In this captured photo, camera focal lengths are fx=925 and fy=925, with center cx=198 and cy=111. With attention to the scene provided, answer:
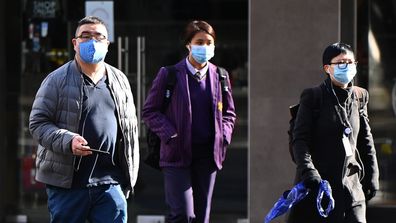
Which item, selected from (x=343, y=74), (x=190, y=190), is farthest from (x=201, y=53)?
(x=343, y=74)

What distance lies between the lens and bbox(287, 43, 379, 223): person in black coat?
21.2 ft

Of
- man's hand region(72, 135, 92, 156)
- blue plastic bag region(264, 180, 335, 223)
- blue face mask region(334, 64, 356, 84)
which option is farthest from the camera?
blue face mask region(334, 64, 356, 84)

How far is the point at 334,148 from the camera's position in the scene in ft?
21.3

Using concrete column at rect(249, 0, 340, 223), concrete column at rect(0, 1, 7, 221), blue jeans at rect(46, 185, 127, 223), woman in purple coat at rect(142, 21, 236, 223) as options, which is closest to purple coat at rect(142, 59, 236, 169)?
woman in purple coat at rect(142, 21, 236, 223)

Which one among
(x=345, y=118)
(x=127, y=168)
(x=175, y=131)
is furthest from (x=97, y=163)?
(x=345, y=118)

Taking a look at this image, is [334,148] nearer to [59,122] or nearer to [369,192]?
[369,192]

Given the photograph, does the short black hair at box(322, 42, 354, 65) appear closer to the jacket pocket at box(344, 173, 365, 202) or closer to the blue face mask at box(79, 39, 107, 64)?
the jacket pocket at box(344, 173, 365, 202)

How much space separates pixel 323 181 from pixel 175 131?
1.50m

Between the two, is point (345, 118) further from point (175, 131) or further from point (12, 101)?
point (12, 101)

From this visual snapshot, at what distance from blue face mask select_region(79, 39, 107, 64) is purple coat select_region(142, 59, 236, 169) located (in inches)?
47.8

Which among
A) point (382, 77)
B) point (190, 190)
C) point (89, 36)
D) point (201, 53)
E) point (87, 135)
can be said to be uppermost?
point (89, 36)

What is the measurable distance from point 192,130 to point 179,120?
0.13 metres

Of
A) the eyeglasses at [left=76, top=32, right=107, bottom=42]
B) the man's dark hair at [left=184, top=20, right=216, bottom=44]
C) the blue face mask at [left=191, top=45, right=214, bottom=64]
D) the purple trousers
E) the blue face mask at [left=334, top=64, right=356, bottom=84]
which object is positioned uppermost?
the man's dark hair at [left=184, top=20, right=216, bottom=44]

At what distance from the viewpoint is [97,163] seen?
244 inches
